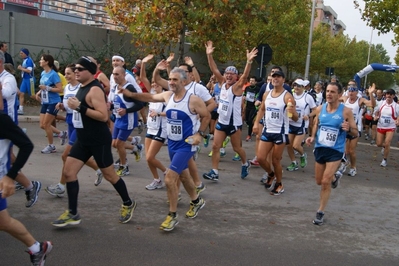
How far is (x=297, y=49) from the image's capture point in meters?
34.1

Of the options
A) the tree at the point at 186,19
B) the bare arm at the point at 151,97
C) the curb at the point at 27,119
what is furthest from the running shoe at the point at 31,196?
the tree at the point at 186,19

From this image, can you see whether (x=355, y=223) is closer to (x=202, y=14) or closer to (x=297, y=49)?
(x=202, y=14)

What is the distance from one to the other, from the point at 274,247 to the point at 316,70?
40.8 m

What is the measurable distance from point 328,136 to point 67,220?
357 centimetres

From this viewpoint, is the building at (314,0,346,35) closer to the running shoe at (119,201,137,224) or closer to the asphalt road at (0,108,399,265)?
the asphalt road at (0,108,399,265)

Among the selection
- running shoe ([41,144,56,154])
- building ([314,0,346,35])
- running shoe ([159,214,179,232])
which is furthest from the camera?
building ([314,0,346,35])

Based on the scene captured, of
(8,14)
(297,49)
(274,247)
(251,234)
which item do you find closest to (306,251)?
(274,247)

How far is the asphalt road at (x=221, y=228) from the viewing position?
4945 mm

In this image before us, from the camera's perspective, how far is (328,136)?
6570mm

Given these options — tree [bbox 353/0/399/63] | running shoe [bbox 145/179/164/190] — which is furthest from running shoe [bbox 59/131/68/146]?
tree [bbox 353/0/399/63]

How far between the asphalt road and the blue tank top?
3.46ft

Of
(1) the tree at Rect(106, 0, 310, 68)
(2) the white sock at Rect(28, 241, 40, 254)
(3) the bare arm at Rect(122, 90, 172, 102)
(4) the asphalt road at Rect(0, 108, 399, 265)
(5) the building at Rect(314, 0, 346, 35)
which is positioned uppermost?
(5) the building at Rect(314, 0, 346, 35)

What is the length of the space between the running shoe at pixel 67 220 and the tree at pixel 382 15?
54.8 feet

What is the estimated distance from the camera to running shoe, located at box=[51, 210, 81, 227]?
540 centimetres
